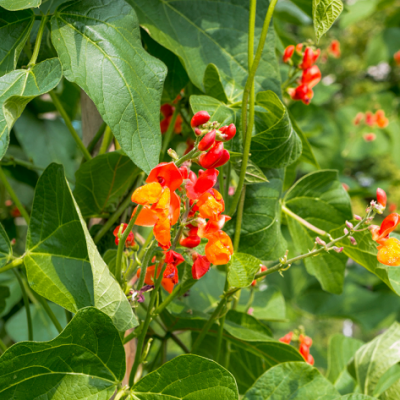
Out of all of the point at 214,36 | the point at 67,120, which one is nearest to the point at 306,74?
the point at 214,36

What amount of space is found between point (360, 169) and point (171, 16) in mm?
3139

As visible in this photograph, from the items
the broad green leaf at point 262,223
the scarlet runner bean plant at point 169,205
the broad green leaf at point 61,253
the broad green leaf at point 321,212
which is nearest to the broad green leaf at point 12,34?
the scarlet runner bean plant at point 169,205

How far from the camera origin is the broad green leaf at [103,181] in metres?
0.60

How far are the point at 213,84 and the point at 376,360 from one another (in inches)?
20.5

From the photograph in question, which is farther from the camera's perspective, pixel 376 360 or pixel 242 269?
pixel 376 360

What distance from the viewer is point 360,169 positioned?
346cm

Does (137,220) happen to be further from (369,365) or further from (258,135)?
(369,365)

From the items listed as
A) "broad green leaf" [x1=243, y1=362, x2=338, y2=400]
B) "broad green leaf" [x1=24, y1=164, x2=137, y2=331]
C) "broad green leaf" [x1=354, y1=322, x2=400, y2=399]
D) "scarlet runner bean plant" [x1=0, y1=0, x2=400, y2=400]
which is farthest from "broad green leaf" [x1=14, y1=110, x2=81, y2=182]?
"broad green leaf" [x1=354, y1=322, x2=400, y2=399]

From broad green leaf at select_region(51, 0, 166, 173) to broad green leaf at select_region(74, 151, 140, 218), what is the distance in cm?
12

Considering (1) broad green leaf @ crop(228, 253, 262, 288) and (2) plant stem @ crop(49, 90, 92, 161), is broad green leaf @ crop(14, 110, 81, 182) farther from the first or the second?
(1) broad green leaf @ crop(228, 253, 262, 288)

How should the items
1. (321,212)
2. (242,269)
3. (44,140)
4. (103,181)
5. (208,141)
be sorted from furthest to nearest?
(44,140) → (321,212) → (103,181) → (242,269) → (208,141)

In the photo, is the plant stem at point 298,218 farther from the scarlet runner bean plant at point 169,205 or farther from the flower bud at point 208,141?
the flower bud at point 208,141

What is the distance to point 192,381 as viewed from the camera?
452mm

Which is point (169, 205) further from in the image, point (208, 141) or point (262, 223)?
point (262, 223)
